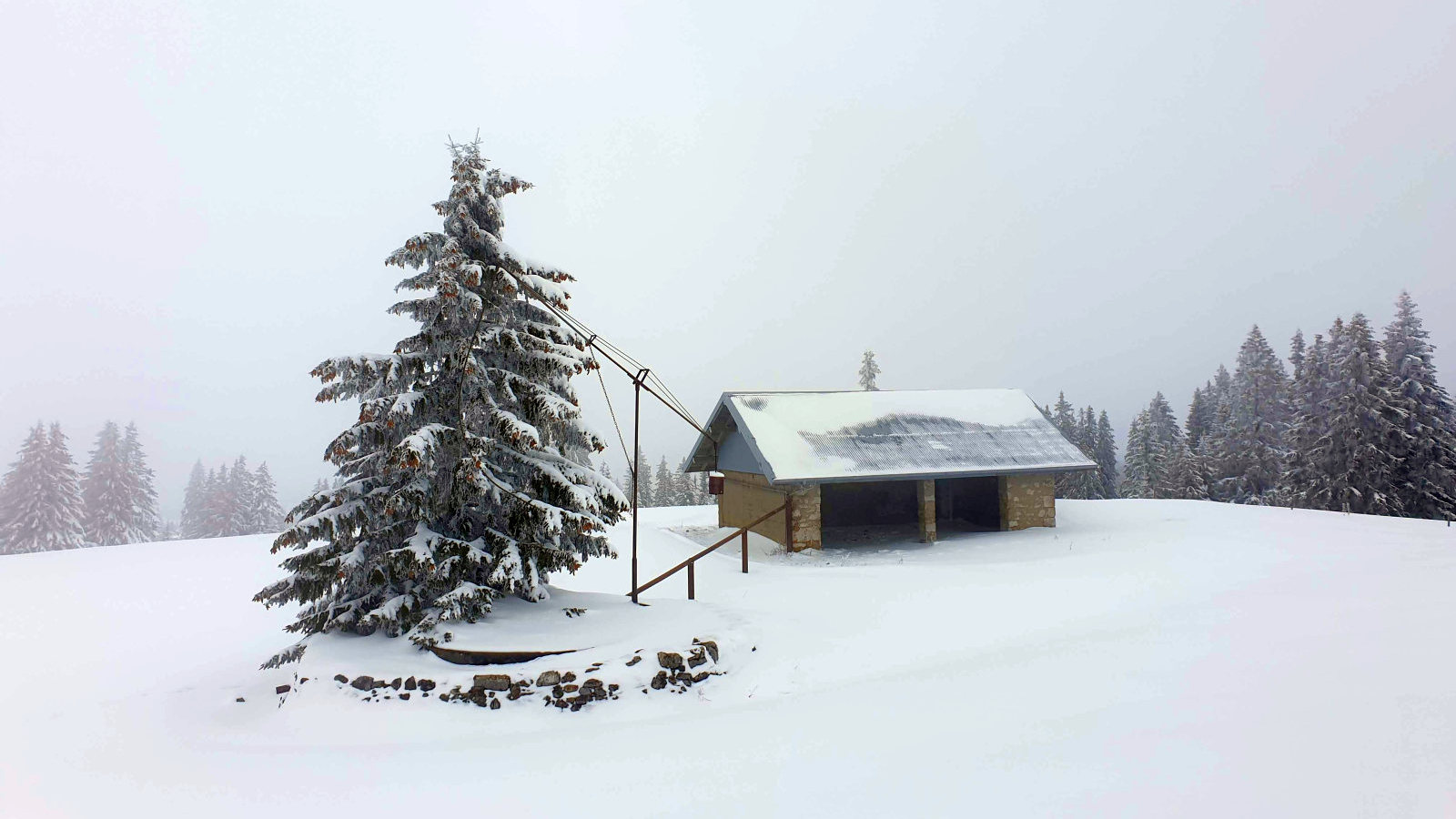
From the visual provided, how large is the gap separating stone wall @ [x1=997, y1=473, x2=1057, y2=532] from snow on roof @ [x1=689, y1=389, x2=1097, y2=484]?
97cm

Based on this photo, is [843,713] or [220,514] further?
[220,514]

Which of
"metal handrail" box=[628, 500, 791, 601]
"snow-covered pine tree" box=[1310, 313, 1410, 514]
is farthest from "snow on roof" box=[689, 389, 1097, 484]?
"snow-covered pine tree" box=[1310, 313, 1410, 514]

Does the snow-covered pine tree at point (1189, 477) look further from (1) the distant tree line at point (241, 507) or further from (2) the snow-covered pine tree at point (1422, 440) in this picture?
(1) the distant tree line at point (241, 507)

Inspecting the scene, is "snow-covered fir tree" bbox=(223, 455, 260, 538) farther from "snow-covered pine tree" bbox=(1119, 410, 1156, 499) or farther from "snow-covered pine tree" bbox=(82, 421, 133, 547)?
"snow-covered pine tree" bbox=(1119, 410, 1156, 499)

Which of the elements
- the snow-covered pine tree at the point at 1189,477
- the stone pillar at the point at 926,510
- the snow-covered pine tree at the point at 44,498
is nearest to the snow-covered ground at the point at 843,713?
the stone pillar at the point at 926,510

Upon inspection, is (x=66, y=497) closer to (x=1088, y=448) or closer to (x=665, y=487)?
(x=665, y=487)

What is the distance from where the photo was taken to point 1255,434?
40875 millimetres

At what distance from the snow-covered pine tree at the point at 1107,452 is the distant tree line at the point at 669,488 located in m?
34.5

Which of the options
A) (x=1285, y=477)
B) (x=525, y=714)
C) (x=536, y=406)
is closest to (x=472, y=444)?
(x=536, y=406)

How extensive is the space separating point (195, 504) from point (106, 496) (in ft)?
65.8

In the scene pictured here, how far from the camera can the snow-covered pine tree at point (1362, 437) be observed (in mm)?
28469

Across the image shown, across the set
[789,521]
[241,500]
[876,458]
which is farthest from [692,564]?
[241,500]

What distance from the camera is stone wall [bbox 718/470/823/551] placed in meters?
18.2

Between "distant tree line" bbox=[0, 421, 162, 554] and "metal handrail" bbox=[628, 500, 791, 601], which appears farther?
"distant tree line" bbox=[0, 421, 162, 554]
